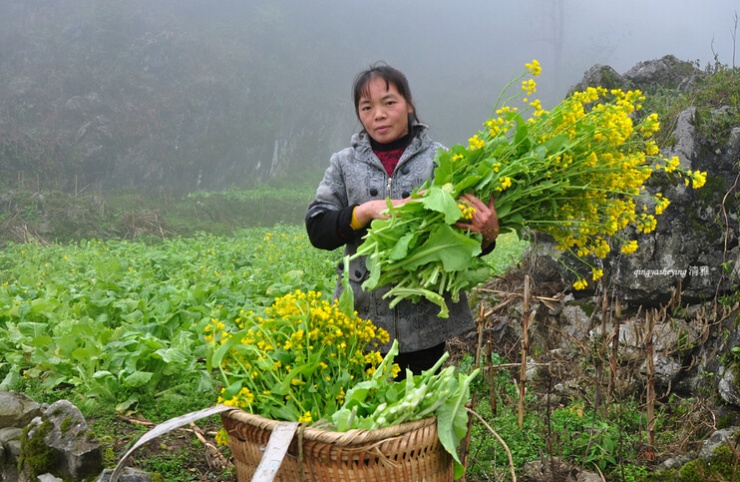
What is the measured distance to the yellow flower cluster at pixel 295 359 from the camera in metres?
2.15

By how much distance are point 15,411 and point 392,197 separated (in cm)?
209

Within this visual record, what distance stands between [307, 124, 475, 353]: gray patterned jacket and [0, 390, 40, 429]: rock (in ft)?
5.66

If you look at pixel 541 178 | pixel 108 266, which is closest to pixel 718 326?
pixel 541 178

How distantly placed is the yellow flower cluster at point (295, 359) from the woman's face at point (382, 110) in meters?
0.73

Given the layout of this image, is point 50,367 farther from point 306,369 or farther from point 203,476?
point 306,369

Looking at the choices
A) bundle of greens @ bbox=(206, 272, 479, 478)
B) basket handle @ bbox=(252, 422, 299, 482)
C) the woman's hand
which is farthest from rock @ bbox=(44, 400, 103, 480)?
the woman's hand

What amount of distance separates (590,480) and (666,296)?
233 centimetres

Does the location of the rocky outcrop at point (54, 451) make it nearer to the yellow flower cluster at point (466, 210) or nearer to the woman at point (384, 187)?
the woman at point (384, 187)

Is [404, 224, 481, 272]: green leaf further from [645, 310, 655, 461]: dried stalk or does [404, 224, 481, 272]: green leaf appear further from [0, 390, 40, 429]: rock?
[0, 390, 40, 429]: rock

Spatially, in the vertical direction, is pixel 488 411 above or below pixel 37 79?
below

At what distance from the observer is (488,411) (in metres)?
4.18

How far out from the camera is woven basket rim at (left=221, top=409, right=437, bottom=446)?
1.87 m

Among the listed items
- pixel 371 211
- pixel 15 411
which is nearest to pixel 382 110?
pixel 371 211

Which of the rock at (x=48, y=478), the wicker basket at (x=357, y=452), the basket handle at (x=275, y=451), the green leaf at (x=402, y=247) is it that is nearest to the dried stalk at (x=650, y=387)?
the green leaf at (x=402, y=247)
